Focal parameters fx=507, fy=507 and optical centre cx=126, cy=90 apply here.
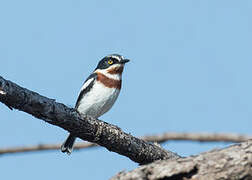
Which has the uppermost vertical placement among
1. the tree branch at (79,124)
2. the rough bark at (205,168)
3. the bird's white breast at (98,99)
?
the bird's white breast at (98,99)

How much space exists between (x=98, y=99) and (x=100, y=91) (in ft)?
0.58

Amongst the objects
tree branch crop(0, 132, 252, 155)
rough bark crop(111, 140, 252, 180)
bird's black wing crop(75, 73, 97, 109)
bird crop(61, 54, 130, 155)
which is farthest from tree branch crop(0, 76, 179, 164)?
bird's black wing crop(75, 73, 97, 109)

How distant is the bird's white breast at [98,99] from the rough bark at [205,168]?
636 cm

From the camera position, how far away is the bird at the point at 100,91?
34.2 ft

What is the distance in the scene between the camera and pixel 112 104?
10656 millimetres

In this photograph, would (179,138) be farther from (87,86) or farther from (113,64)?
(113,64)

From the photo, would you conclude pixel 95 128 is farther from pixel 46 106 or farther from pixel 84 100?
pixel 84 100

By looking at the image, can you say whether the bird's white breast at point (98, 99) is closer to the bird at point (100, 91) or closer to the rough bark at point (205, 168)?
the bird at point (100, 91)

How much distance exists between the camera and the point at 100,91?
412 inches

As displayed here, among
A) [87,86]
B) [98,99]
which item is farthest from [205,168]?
[87,86]

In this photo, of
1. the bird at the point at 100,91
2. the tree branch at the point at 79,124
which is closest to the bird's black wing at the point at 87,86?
the bird at the point at 100,91

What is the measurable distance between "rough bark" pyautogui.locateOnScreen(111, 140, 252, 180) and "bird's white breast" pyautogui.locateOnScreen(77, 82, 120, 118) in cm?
636

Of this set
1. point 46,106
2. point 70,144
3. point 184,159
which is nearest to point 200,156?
point 184,159

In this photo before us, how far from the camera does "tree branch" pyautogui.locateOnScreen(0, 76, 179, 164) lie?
18.1 ft
